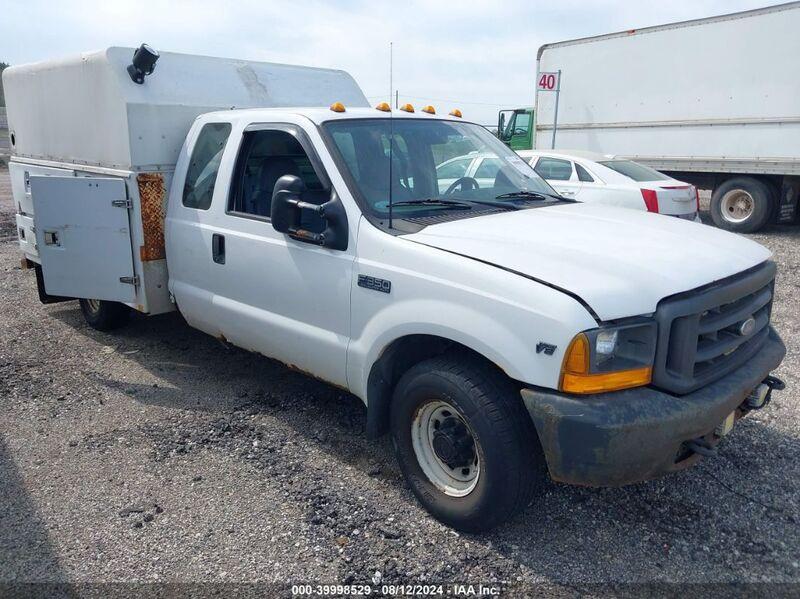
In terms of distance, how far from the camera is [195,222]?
4.57 metres

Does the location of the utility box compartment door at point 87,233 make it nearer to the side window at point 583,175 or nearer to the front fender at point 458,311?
the front fender at point 458,311

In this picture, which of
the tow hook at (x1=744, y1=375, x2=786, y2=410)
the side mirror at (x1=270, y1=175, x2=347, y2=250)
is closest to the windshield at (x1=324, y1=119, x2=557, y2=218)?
the side mirror at (x1=270, y1=175, x2=347, y2=250)

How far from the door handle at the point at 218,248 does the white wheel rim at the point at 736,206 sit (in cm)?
1106

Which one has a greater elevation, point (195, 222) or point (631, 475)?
point (195, 222)

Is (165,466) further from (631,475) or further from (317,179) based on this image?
(631,475)

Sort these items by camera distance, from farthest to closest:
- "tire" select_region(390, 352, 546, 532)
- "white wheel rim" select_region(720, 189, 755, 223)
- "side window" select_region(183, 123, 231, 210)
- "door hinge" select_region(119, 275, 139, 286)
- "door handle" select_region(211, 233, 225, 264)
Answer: "white wheel rim" select_region(720, 189, 755, 223)
"door hinge" select_region(119, 275, 139, 286)
"side window" select_region(183, 123, 231, 210)
"door handle" select_region(211, 233, 225, 264)
"tire" select_region(390, 352, 546, 532)

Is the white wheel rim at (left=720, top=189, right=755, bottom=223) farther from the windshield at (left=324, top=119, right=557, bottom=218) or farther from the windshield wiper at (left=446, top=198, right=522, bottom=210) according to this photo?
the windshield wiper at (left=446, top=198, right=522, bottom=210)

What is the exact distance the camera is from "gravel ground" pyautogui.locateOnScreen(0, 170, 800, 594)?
2.98m

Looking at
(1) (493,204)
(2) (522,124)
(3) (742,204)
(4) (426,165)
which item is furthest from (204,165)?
(2) (522,124)

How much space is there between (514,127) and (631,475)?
15.3 m

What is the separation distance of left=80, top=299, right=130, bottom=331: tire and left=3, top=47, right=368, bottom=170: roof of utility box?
4.26 feet

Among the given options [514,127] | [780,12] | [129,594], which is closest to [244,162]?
[129,594]

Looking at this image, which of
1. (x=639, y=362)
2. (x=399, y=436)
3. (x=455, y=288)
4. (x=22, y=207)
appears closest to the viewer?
(x=639, y=362)

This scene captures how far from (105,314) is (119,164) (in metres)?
1.62
